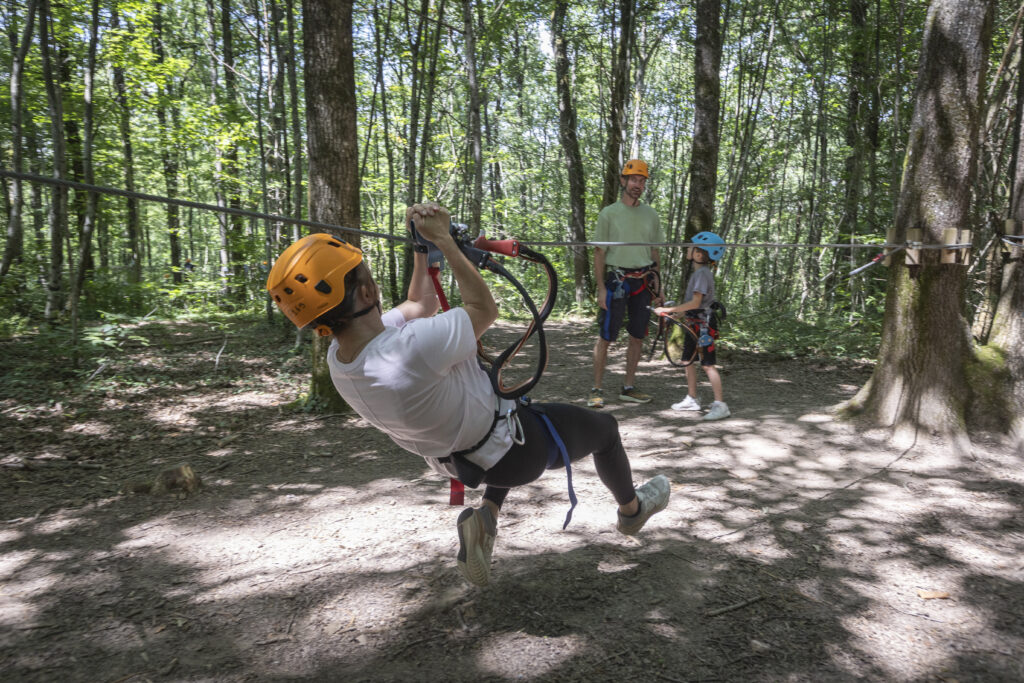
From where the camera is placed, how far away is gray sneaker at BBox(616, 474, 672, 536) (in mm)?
3107

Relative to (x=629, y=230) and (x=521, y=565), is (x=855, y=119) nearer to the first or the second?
(x=629, y=230)

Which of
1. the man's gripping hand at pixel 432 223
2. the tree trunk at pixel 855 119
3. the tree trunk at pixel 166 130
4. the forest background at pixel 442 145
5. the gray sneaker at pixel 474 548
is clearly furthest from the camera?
the tree trunk at pixel 166 130

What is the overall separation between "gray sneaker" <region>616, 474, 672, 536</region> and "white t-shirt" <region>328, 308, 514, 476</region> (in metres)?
1.13

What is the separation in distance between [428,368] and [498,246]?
661 mm

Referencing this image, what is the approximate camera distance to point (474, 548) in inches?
102

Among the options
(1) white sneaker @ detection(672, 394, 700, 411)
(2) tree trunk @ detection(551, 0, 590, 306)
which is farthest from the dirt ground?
(2) tree trunk @ detection(551, 0, 590, 306)

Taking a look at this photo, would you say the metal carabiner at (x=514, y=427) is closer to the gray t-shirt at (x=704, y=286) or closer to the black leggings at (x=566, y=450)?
the black leggings at (x=566, y=450)

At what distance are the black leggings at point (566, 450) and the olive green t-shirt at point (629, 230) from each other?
3.67 meters

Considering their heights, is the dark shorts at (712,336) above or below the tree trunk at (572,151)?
below

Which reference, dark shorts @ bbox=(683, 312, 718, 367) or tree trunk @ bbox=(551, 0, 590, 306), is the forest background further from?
dark shorts @ bbox=(683, 312, 718, 367)

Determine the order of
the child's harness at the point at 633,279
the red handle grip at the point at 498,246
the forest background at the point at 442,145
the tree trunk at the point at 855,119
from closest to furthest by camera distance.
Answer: the red handle grip at the point at 498,246 < the child's harness at the point at 633,279 < the forest background at the point at 442,145 < the tree trunk at the point at 855,119

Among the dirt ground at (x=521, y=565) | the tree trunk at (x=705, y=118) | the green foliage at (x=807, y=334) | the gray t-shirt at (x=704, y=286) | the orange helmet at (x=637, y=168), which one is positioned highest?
the tree trunk at (x=705, y=118)

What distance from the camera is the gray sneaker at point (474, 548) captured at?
258cm

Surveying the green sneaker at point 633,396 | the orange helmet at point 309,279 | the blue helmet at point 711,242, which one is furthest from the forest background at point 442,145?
the orange helmet at point 309,279
